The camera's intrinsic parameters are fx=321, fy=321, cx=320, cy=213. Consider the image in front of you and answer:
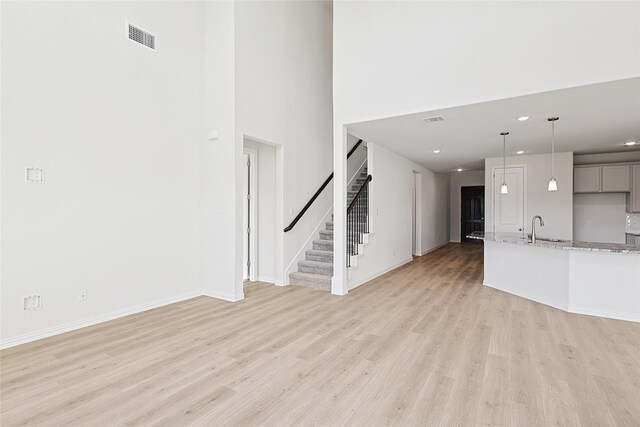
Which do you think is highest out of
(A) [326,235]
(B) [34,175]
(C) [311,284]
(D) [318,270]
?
(B) [34,175]

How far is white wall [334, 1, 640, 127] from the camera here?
312 centimetres

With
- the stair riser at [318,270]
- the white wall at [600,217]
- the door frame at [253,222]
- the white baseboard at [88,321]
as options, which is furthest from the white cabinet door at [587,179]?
the white baseboard at [88,321]

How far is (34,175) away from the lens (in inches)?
129

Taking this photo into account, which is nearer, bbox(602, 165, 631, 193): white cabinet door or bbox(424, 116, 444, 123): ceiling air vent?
bbox(424, 116, 444, 123): ceiling air vent

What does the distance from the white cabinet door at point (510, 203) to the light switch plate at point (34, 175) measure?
8.14 metres

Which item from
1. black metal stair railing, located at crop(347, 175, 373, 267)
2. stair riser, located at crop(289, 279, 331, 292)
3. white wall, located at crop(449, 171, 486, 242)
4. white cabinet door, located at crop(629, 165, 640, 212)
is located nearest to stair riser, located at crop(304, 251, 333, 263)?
black metal stair railing, located at crop(347, 175, 373, 267)

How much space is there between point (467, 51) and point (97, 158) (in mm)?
4539

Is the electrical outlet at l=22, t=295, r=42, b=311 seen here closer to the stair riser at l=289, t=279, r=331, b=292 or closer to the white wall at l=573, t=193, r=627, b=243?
the stair riser at l=289, t=279, r=331, b=292

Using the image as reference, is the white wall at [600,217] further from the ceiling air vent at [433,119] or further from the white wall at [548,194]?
the ceiling air vent at [433,119]

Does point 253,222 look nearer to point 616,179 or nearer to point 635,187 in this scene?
point 616,179

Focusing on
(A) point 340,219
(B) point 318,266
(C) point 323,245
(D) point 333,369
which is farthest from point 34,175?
(C) point 323,245

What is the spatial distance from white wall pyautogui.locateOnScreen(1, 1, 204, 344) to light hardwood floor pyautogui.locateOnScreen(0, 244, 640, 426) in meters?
0.53

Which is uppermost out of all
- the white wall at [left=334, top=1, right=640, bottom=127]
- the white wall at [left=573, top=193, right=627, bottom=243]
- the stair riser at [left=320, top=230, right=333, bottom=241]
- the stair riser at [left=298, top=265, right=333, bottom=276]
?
the white wall at [left=334, top=1, right=640, bottom=127]

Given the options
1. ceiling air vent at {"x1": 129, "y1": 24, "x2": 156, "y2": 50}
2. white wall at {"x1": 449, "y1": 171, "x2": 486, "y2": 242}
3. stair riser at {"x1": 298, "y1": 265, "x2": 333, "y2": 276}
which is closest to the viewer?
ceiling air vent at {"x1": 129, "y1": 24, "x2": 156, "y2": 50}
